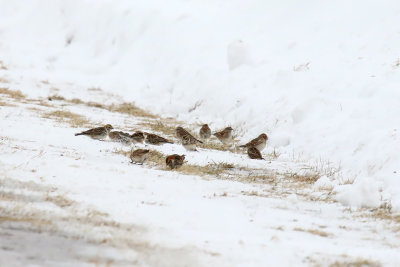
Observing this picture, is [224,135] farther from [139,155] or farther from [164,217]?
[164,217]

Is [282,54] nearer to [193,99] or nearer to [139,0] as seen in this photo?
[193,99]

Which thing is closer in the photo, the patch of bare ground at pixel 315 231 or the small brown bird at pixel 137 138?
the patch of bare ground at pixel 315 231

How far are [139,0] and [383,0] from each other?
1240 centimetres

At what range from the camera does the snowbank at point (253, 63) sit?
1002 cm

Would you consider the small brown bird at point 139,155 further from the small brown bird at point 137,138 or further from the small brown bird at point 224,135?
the small brown bird at point 224,135

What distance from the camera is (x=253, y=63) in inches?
631

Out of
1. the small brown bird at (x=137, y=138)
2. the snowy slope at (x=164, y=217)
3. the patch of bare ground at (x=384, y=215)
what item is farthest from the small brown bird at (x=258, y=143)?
the patch of bare ground at (x=384, y=215)

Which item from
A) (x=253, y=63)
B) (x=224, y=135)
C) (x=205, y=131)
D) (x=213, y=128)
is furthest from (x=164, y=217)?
(x=253, y=63)

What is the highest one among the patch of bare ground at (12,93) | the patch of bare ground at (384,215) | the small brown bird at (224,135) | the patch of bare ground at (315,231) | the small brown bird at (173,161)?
the patch of bare ground at (12,93)

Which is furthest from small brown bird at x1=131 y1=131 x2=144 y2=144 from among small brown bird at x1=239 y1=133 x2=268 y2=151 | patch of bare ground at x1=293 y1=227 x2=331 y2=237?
patch of bare ground at x1=293 y1=227 x2=331 y2=237

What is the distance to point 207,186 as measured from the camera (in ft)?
24.9

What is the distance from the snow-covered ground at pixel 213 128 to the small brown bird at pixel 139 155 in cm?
29

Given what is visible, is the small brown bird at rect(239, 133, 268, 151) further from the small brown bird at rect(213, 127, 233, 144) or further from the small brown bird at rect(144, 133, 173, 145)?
the small brown bird at rect(144, 133, 173, 145)

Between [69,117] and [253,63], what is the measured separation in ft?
18.7
